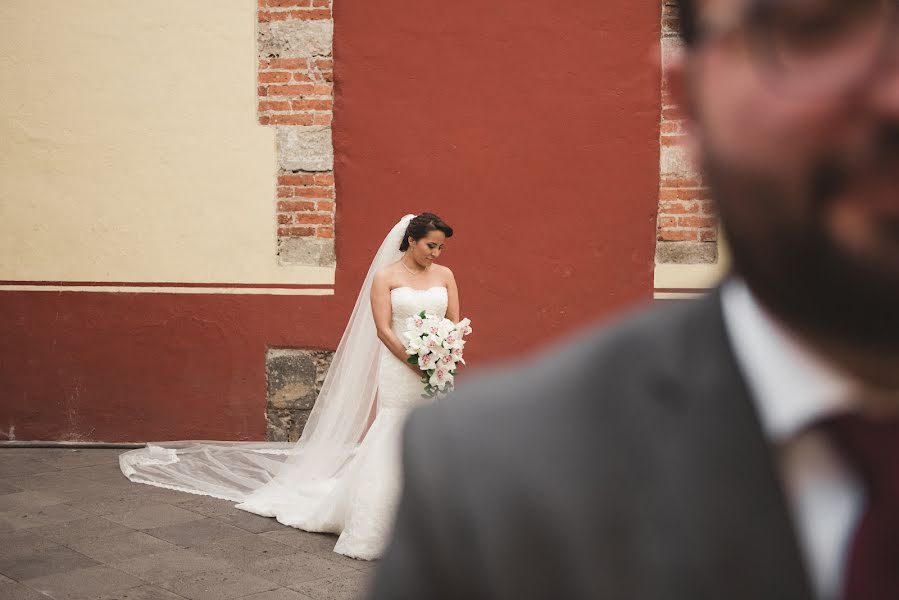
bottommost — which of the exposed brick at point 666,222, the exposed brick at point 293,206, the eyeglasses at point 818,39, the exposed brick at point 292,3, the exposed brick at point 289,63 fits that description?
the exposed brick at point 666,222

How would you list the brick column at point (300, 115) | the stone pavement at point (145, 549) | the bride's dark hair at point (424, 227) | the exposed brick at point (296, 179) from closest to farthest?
1. the stone pavement at point (145, 549)
2. the bride's dark hair at point (424, 227)
3. the brick column at point (300, 115)
4. the exposed brick at point (296, 179)

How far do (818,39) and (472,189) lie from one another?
6.44 m

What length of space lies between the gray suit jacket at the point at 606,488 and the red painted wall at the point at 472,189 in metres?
6.30

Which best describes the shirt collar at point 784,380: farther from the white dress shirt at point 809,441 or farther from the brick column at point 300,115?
the brick column at point 300,115

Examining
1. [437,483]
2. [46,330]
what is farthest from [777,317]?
[46,330]

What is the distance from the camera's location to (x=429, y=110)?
7098mm

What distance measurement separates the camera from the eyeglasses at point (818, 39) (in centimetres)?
63

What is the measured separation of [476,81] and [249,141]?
5.74 ft

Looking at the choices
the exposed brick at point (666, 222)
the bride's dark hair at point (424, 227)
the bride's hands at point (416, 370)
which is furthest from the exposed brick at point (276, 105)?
the exposed brick at point (666, 222)

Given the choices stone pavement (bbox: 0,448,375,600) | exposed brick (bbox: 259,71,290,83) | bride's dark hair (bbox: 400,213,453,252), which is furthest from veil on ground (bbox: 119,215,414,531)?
exposed brick (bbox: 259,71,290,83)

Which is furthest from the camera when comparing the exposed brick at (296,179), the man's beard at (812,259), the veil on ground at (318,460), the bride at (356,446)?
the exposed brick at (296,179)

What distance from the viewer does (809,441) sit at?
0.70 metres

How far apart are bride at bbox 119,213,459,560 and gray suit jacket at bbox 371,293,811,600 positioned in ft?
14.7

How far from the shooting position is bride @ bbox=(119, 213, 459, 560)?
5.34 meters
